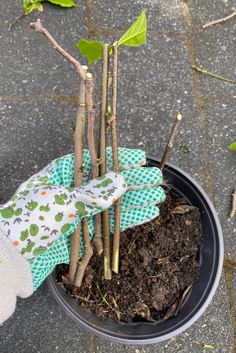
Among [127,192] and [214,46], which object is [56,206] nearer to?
[127,192]

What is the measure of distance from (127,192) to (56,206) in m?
0.16

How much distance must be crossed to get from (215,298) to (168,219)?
283mm

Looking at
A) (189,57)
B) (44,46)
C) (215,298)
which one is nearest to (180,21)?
(189,57)

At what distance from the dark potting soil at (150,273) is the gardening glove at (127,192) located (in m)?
0.06

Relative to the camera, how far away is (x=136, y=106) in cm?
116

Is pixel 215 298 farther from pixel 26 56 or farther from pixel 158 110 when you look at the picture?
pixel 26 56

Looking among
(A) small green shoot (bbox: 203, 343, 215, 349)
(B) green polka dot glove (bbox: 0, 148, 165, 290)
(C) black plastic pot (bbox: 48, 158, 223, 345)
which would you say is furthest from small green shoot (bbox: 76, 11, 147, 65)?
(A) small green shoot (bbox: 203, 343, 215, 349)

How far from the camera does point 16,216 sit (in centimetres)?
74

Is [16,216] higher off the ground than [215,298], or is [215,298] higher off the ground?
[16,216]

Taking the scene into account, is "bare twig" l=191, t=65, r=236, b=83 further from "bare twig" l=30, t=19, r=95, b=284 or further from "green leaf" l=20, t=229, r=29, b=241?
"green leaf" l=20, t=229, r=29, b=241

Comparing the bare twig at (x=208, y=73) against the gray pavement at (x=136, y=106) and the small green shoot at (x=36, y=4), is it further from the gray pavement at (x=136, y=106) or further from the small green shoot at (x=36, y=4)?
the small green shoot at (x=36, y=4)

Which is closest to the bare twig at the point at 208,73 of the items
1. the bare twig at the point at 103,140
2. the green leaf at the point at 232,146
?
the green leaf at the point at 232,146

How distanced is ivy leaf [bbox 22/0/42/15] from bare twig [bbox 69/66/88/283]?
0.62m

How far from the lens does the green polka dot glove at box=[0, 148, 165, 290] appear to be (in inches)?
28.9
